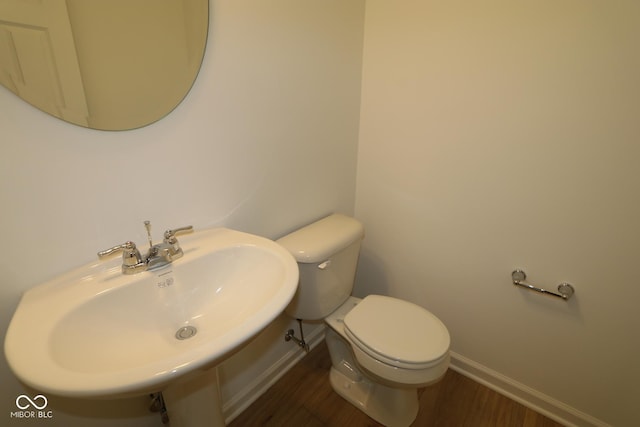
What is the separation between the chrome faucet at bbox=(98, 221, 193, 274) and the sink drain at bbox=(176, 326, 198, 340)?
0.57 feet

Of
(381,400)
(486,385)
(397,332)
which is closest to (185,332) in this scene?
(397,332)

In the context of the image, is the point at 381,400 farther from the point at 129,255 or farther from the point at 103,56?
the point at 103,56

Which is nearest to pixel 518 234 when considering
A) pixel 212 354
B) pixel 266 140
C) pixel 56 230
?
pixel 266 140

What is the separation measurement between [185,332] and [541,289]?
4.25ft

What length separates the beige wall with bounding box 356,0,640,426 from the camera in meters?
0.99

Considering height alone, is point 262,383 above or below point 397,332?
below

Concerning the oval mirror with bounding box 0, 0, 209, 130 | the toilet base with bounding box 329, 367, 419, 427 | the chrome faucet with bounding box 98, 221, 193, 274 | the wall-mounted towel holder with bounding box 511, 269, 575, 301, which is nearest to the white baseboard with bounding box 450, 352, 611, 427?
the toilet base with bounding box 329, 367, 419, 427

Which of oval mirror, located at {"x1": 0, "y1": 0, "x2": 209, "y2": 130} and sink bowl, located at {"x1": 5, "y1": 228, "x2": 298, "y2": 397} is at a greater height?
oval mirror, located at {"x1": 0, "y1": 0, "x2": 209, "y2": 130}

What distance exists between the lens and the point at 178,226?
944 mm

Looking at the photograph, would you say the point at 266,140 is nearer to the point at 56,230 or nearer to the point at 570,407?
the point at 56,230

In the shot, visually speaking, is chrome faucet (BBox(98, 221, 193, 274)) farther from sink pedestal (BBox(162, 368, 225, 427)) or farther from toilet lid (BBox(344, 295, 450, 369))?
toilet lid (BBox(344, 295, 450, 369))

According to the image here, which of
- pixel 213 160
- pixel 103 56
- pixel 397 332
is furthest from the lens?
pixel 397 332

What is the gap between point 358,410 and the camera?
1.35m

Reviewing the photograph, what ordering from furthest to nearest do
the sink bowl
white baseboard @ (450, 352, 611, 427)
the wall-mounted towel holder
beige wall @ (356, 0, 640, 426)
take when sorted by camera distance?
white baseboard @ (450, 352, 611, 427), the wall-mounted towel holder, beige wall @ (356, 0, 640, 426), the sink bowl
